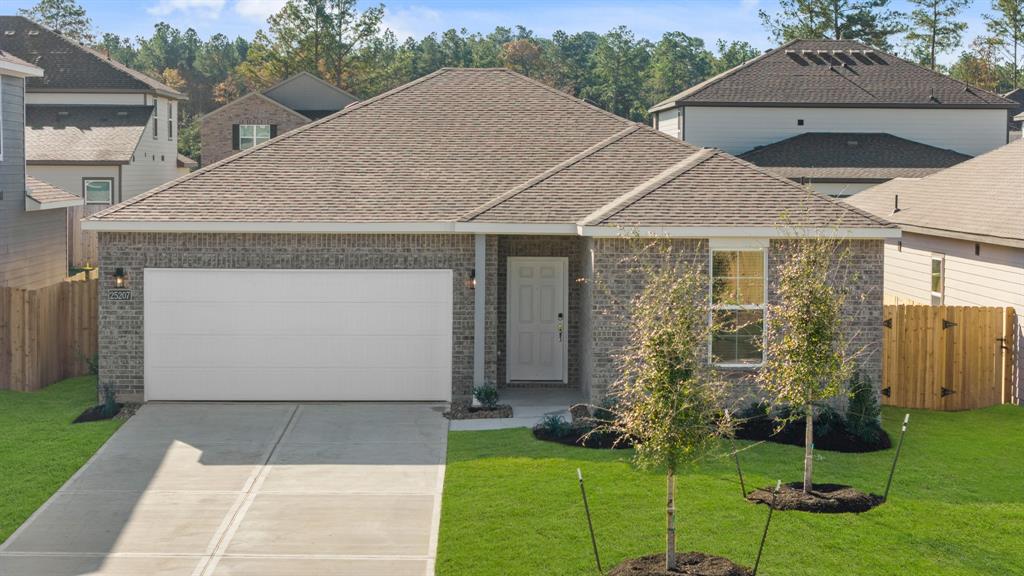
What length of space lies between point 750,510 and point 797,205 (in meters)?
6.15

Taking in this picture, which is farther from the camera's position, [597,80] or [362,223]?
[597,80]

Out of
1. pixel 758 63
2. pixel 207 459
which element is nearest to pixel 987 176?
pixel 207 459

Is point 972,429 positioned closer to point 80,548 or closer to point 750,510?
point 750,510

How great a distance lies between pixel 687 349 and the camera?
430 inches

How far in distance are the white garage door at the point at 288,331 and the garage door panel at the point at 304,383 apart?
15 millimetres

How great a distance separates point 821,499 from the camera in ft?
42.3

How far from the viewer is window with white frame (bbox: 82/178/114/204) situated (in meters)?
39.7

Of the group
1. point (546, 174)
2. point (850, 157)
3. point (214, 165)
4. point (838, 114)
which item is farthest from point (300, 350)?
point (838, 114)

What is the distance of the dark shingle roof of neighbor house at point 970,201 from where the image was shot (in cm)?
1962

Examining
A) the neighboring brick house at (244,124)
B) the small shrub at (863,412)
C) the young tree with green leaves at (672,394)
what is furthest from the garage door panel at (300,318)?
the neighboring brick house at (244,124)

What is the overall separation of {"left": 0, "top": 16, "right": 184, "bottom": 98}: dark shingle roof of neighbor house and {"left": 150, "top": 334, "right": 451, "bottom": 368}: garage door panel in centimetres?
2729

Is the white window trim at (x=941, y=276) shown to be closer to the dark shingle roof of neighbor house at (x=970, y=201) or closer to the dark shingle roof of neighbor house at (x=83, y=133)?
the dark shingle roof of neighbor house at (x=970, y=201)

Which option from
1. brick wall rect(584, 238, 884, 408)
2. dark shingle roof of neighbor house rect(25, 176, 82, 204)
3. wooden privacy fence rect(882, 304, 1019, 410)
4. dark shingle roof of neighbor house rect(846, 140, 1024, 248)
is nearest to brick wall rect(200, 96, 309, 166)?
dark shingle roof of neighbor house rect(25, 176, 82, 204)

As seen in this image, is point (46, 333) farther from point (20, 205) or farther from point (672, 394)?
point (672, 394)
